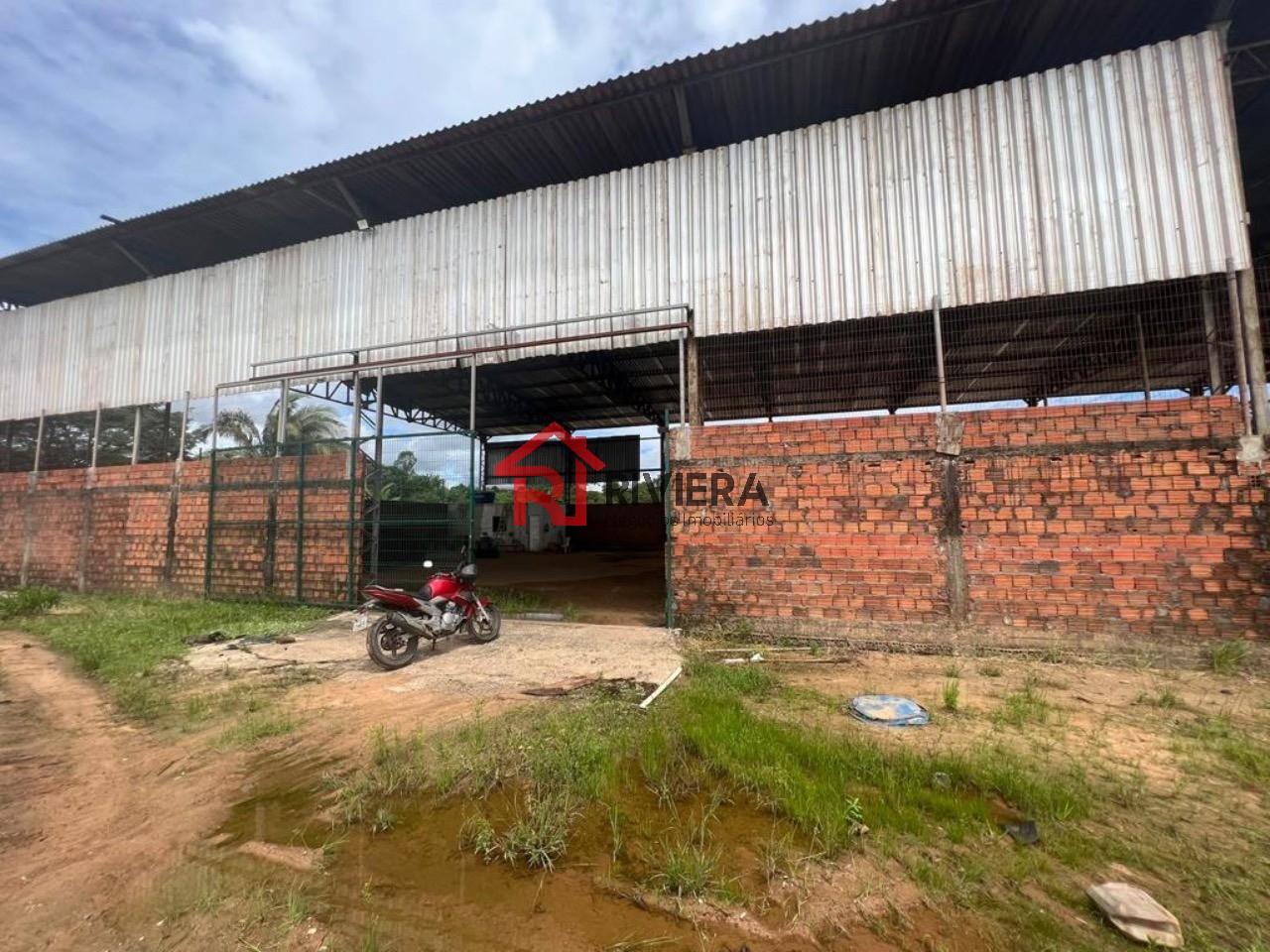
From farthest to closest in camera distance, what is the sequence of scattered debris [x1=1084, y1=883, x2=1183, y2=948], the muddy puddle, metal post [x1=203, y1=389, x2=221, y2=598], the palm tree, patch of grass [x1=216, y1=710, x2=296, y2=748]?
metal post [x1=203, y1=389, x2=221, y2=598] → the palm tree → patch of grass [x1=216, y1=710, x2=296, y2=748] → the muddy puddle → scattered debris [x1=1084, y1=883, x2=1183, y2=948]

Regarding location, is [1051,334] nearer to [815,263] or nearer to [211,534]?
[815,263]

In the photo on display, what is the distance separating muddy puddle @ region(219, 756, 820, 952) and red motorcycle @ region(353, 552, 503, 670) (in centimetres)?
241

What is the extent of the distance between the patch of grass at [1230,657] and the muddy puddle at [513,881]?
469 centimetres

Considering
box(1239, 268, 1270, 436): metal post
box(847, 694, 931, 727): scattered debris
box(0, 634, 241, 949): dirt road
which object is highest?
box(1239, 268, 1270, 436): metal post

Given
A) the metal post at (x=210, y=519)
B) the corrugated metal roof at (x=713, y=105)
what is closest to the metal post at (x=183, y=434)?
the metal post at (x=210, y=519)

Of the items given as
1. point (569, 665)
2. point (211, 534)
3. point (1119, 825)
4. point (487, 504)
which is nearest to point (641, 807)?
point (1119, 825)

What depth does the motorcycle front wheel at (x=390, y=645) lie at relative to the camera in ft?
16.4

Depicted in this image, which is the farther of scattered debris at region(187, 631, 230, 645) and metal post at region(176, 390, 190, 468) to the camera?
metal post at region(176, 390, 190, 468)

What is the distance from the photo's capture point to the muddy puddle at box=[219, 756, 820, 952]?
1802 millimetres

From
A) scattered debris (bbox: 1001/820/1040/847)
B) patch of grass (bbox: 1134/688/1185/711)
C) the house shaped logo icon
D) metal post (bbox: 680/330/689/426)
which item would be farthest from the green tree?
the house shaped logo icon

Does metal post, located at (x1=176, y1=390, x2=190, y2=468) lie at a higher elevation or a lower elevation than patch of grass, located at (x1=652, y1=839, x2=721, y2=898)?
higher

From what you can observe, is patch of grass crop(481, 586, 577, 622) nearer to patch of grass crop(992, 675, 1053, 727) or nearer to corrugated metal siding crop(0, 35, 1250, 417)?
corrugated metal siding crop(0, 35, 1250, 417)

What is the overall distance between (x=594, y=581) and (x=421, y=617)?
6153 millimetres

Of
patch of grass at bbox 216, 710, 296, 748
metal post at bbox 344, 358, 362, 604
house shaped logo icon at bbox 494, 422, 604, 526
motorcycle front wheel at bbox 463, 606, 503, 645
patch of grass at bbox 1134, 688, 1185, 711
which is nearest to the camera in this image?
patch of grass at bbox 216, 710, 296, 748
